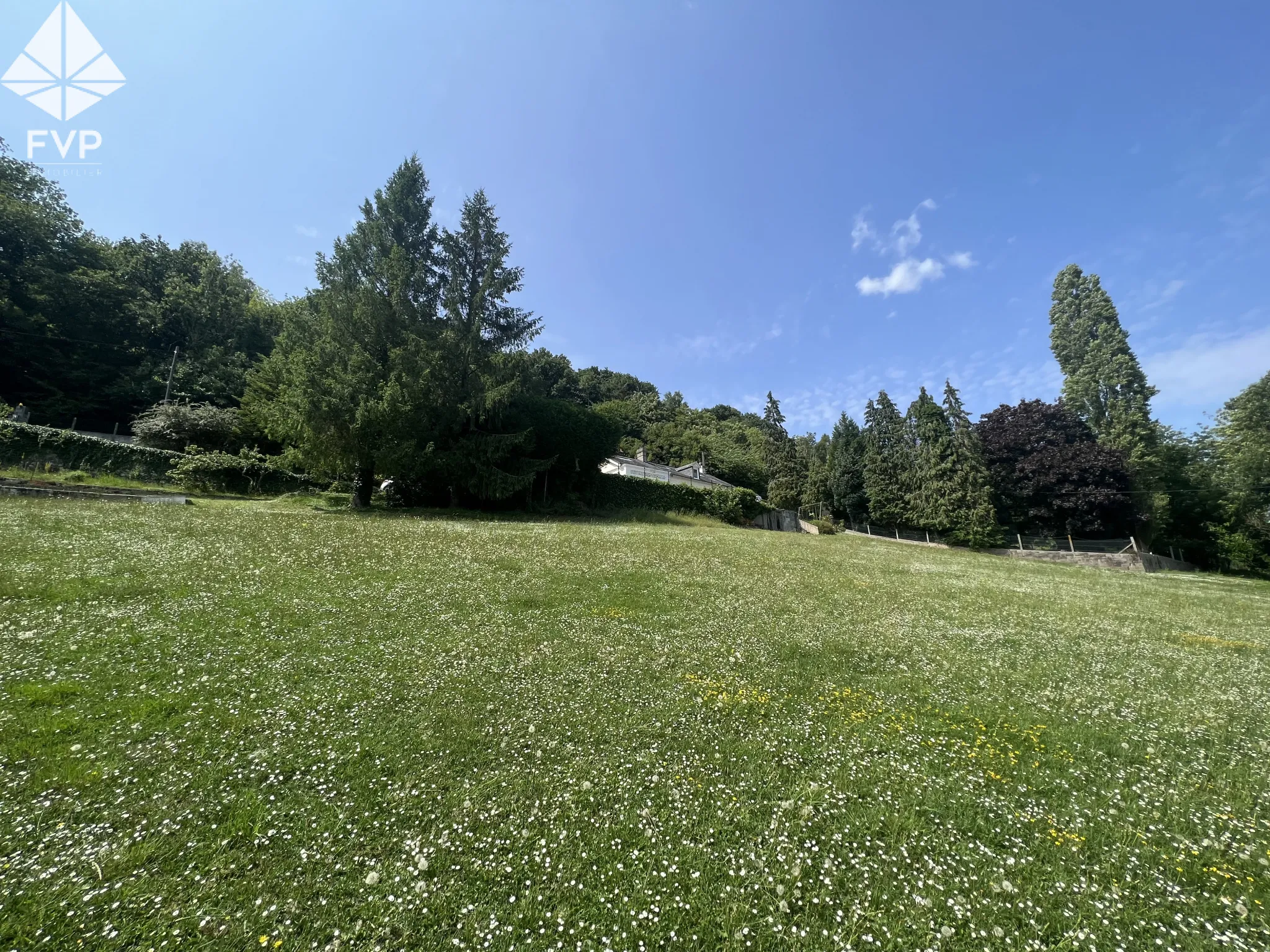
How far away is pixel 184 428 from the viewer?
34.8m

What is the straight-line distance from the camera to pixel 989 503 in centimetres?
4488

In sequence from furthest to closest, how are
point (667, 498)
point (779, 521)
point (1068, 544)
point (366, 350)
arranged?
point (779, 521), point (667, 498), point (1068, 544), point (366, 350)

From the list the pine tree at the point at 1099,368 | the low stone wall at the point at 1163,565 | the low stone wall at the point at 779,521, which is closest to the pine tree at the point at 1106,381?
the pine tree at the point at 1099,368

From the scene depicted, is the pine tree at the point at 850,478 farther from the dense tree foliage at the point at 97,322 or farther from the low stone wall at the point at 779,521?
the dense tree foliage at the point at 97,322

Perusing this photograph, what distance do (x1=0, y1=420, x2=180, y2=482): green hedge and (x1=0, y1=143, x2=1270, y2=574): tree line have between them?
249 inches

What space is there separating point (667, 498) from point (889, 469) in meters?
31.1

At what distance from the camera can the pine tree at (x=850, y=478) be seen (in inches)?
2372

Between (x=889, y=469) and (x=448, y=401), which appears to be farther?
(x=889, y=469)

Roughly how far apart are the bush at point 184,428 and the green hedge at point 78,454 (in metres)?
7.72

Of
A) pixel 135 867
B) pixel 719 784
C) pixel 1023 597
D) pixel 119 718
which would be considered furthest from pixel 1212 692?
pixel 119 718

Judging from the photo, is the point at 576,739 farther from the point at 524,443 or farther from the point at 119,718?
the point at 524,443

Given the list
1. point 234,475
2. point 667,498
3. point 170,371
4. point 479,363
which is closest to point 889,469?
point 667,498

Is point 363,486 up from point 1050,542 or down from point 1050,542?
up

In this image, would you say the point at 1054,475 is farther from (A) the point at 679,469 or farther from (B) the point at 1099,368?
(A) the point at 679,469
